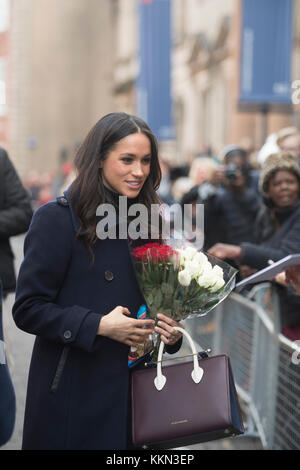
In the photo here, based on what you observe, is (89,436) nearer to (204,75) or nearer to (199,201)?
(199,201)

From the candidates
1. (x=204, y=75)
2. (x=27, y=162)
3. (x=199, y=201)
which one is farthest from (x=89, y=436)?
(x=27, y=162)

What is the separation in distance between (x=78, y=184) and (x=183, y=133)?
27864 millimetres

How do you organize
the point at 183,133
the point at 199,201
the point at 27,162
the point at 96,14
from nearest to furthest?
the point at 199,201 → the point at 183,133 → the point at 27,162 → the point at 96,14

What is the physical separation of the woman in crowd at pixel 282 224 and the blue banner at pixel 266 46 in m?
5.70

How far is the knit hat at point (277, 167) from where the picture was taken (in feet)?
16.9

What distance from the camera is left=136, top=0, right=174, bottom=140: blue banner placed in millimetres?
17281

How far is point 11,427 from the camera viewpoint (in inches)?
113

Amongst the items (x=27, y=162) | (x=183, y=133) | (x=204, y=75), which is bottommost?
(x=27, y=162)

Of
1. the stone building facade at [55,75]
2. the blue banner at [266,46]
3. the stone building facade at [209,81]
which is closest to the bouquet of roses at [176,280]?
the blue banner at [266,46]

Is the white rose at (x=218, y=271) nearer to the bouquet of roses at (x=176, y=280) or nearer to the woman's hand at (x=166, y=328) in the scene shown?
the bouquet of roses at (x=176, y=280)

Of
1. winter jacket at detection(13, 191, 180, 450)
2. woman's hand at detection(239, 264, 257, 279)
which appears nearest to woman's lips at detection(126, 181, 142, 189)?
winter jacket at detection(13, 191, 180, 450)

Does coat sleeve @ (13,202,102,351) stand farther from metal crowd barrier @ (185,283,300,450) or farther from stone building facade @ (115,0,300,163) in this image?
stone building facade @ (115,0,300,163)

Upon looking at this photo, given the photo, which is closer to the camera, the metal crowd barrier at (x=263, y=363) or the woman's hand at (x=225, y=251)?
the woman's hand at (x=225, y=251)

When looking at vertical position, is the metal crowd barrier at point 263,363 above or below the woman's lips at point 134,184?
below
